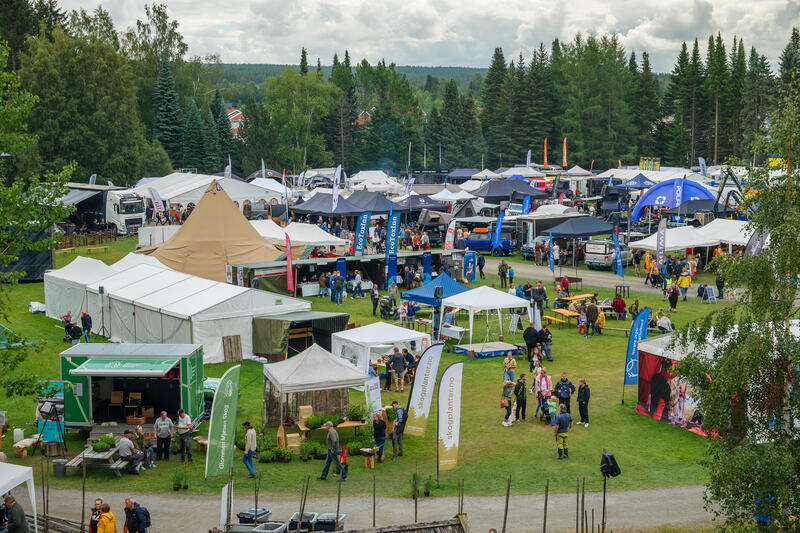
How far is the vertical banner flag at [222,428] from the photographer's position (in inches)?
558

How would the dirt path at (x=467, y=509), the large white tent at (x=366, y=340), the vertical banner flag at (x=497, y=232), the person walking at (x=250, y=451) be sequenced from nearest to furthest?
the dirt path at (x=467, y=509) → the person walking at (x=250, y=451) → the large white tent at (x=366, y=340) → the vertical banner flag at (x=497, y=232)

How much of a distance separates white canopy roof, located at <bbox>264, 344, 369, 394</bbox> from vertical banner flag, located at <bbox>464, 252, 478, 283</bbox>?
56.2ft

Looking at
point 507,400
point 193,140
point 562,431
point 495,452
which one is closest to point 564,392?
point 507,400

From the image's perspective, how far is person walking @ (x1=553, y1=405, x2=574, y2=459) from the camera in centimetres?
1603

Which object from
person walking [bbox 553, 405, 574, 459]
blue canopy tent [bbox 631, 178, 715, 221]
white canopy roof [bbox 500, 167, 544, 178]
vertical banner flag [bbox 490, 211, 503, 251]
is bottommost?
person walking [bbox 553, 405, 574, 459]

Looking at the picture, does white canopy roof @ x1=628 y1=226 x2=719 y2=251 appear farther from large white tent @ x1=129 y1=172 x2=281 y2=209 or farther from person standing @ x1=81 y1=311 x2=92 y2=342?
large white tent @ x1=129 y1=172 x2=281 y2=209

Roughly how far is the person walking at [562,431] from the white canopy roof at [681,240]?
61.0ft

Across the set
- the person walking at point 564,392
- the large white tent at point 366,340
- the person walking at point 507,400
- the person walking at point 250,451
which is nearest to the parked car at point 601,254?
the large white tent at point 366,340

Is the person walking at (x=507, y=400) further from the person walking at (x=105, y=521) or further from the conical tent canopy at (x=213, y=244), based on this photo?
the conical tent canopy at (x=213, y=244)

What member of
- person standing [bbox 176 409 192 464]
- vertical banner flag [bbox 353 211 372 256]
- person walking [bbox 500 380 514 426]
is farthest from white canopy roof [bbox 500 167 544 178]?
person standing [bbox 176 409 192 464]

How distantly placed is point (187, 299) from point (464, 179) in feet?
195

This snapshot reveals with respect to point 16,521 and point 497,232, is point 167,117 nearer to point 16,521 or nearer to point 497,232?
point 497,232

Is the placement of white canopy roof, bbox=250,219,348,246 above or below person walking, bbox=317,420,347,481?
above

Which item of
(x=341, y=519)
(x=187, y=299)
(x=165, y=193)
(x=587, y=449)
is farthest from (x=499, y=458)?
(x=165, y=193)
